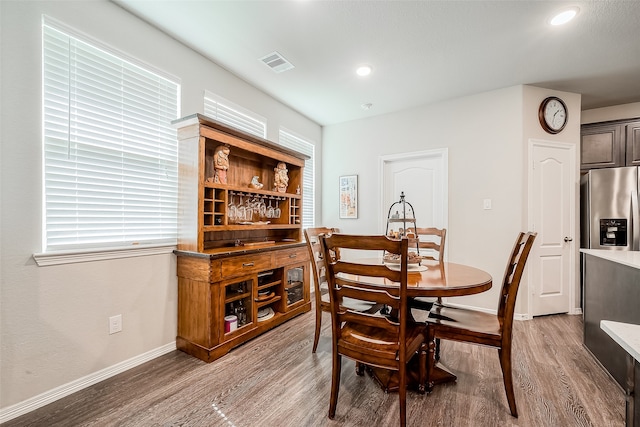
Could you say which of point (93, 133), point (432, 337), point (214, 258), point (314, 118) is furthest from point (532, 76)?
point (93, 133)

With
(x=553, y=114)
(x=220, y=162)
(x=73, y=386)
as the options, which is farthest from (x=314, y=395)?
(x=553, y=114)

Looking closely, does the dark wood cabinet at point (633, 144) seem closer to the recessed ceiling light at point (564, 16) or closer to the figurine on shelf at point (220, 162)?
the recessed ceiling light at point (564, 16)

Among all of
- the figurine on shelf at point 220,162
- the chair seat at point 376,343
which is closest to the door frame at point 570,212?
the chair seat at point 376,343

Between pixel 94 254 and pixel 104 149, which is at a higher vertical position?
pixel 104 149

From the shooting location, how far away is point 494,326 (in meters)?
1.71

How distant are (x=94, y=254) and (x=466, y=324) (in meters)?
2.53

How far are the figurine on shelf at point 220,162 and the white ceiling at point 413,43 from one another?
0.93m

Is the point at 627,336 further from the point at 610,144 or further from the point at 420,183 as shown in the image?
the point at 610,144

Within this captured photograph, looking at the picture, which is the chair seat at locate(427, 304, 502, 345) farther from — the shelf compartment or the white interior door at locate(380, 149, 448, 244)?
the white interior door at locate(380, 149, 448, 244)

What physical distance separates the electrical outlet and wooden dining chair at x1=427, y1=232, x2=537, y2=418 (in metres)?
2.21

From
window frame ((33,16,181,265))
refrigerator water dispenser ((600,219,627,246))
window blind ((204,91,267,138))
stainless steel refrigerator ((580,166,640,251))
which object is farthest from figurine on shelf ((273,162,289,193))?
refrigerator water dispenser ((600,219,627,246))

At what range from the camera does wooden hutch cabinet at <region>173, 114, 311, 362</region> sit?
2.28m

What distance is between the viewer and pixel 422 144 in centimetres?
381

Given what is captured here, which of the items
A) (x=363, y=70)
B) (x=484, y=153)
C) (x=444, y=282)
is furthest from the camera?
(x=484, y=153)
